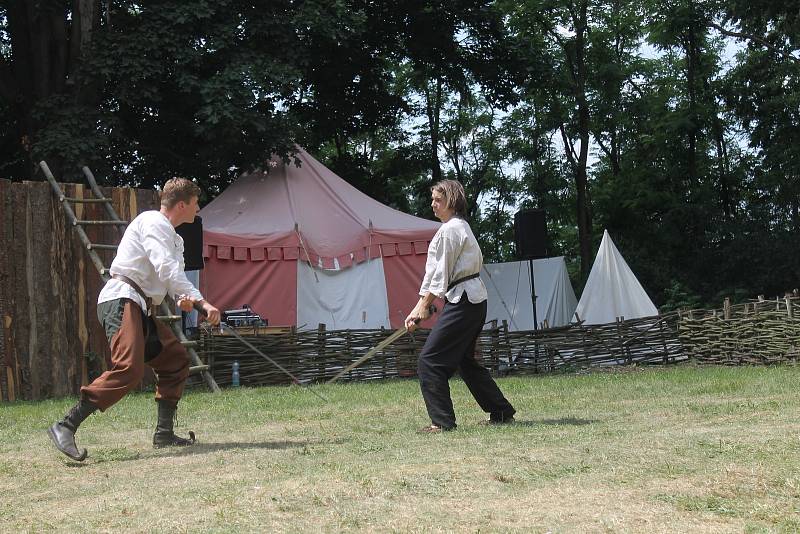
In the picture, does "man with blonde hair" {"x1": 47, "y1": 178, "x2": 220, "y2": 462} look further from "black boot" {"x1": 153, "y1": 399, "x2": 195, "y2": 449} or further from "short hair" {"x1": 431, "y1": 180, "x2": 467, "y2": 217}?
"short hair" {"x1": 431, "y1": 180, "x2": 467, "y2": 217}

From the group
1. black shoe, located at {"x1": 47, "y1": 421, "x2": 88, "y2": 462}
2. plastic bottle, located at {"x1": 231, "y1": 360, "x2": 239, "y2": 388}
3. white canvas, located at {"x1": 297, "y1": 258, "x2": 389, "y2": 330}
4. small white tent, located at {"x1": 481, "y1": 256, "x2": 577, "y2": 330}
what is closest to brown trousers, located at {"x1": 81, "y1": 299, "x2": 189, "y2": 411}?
black shoe, located at {"x1": 47, "y1": 421, "x2": 88, "y2": 462}

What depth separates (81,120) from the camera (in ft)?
46.0

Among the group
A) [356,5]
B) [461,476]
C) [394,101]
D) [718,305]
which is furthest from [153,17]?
[718,305]

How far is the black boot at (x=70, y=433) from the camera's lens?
5.29 m

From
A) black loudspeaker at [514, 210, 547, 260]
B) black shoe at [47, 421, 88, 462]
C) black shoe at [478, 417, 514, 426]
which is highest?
black loudspeaker at [514, 210, 547, 260]

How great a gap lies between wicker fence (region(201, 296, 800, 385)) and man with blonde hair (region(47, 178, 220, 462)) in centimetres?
603

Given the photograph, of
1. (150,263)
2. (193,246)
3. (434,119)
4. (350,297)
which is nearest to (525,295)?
(350,297)

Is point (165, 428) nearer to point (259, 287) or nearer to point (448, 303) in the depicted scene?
point (448, 303)

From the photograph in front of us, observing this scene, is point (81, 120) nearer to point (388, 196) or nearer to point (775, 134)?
point (388, 196)

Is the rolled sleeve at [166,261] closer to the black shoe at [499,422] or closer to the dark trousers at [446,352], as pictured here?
the dark trousers at [446,352]

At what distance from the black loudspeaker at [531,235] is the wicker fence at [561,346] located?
5.58 feet

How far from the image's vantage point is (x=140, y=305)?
5500 mm

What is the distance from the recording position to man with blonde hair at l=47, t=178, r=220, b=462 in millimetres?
5363

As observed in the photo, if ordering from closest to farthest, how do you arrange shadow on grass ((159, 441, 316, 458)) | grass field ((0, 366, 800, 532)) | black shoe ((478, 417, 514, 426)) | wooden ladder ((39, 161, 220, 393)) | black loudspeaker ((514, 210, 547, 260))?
grass field ((0, 366, 800, 532)) < shadow on grass ((159, 441, 316, 458)) < black shoe ((478, 417, 514, 426)) < wooden ladder ((39, 161, 220, 393)) < black loudspeaker ((514, 210, 547, 260))
